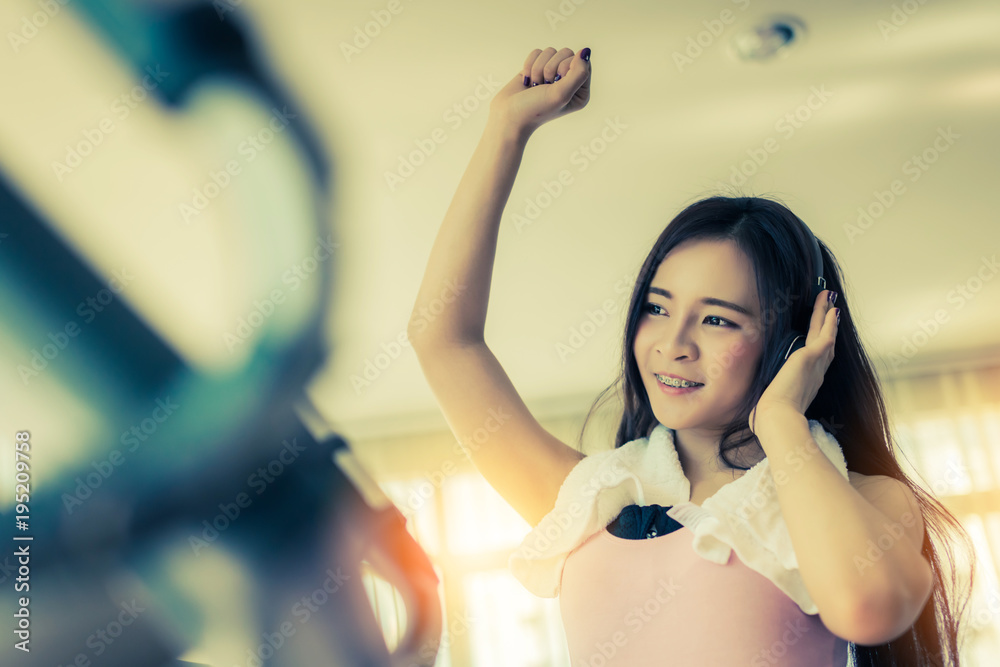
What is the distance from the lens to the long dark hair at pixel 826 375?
0.67 m

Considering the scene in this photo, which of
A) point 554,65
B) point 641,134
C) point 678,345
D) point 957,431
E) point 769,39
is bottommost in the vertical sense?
point 957,431

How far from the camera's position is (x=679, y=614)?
58 cm

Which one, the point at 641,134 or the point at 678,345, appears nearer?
the point at 678,345

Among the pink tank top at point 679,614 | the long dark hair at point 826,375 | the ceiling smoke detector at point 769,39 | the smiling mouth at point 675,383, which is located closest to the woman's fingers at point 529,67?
the long dark hair at point 826,375

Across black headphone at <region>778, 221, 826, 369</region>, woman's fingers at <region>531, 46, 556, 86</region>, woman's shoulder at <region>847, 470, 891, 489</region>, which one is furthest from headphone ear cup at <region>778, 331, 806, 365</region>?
woman's fingers at <region>531, 46, 556, 86</region>

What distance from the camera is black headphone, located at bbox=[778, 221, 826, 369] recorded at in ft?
2.16

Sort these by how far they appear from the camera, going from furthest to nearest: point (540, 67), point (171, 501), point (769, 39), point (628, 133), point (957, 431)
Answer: point (957, 431), point (628, 133), point (769, 39), point (171, 501), point (540, 67)

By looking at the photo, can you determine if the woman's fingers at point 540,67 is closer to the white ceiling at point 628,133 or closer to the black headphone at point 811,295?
the black headphone at point 811,295

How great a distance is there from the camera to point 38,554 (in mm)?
818

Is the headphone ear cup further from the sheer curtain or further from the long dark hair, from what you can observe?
the sheer curtain

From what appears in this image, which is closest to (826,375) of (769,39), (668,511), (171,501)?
(668,511)

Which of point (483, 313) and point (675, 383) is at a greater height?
point (483, 313)

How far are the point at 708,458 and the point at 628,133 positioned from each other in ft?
4.52

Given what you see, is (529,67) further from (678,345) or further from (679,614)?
(679,614)
